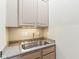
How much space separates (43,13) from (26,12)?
58 centimetres

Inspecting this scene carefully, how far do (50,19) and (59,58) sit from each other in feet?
3.23

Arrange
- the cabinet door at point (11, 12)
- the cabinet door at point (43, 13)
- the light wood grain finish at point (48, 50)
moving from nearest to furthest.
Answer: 1. the cabinet door at point (11, 12)
2. the light wood grain finish at point (48, 50)
3. the cabinet door at point (43, 13)

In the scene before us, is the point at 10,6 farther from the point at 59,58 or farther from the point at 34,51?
the point at 59,58

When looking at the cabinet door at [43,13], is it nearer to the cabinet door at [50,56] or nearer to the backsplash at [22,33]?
the backsplash at [22,33]

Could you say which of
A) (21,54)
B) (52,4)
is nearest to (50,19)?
(52,4)

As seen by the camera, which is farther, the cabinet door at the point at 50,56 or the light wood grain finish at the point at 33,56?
the cabinet door at the point at 50,56

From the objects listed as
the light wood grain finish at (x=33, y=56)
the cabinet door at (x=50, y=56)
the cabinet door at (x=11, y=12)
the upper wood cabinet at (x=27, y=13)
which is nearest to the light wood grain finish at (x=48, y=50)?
the cabinet door at (x=50, y=56)

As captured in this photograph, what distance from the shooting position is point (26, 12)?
2062mm

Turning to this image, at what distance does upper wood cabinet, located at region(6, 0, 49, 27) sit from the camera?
187cm

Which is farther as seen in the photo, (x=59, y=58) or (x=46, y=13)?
(x=46, y=13)

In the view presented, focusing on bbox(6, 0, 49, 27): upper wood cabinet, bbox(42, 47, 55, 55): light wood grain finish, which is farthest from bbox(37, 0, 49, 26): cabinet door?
bbox(42, 47, 55, 55): light wood grain finish

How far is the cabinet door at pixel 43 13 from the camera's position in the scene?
7.85 ft

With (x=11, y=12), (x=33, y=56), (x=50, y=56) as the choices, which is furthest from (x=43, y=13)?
(x=33, y=56)

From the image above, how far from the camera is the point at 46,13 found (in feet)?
8.60
